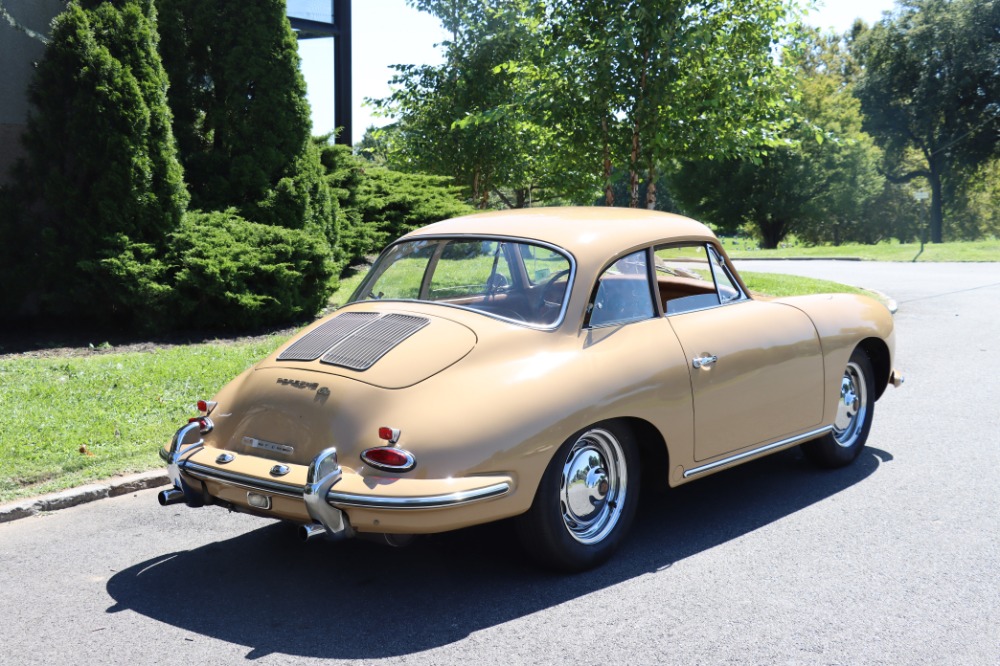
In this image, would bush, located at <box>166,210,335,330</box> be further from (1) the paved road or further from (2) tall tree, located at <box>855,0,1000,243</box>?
(2) tall tree, located at <box>855,0,1000,243</box>

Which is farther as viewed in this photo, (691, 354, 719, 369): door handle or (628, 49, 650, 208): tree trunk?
(628, 49, 650, 208): tree trunk

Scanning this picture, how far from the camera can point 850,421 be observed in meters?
6.36

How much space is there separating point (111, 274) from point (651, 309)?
6321 mm

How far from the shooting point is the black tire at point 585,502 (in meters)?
4.31

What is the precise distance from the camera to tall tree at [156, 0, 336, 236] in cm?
1138

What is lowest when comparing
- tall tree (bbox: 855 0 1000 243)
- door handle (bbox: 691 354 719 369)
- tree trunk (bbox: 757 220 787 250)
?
tree trunk (bbox: 757 220 787 250)

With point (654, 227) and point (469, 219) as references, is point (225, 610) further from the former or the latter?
point (654, 227)

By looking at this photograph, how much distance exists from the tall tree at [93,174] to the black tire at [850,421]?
21.1 feet

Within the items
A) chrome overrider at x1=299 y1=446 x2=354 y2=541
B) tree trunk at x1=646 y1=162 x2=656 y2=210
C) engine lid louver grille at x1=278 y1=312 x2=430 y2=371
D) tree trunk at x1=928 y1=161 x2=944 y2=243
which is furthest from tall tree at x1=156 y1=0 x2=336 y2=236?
tree trunk at x1=928 y1=161 x2=944 y2=243

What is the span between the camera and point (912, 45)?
50906mm

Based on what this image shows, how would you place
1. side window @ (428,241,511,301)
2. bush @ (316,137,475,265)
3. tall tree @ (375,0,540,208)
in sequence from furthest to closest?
1. tall tree @ (375,0,540,208)
2. bush @ (316,137,475,265)
3. side window @ (428,241,511,301)

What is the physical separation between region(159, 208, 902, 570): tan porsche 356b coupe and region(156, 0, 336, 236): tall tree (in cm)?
635

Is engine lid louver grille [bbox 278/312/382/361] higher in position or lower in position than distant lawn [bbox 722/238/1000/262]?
higher

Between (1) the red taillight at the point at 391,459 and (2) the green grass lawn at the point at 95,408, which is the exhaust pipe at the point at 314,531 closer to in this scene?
(1) the red taillight at the point at 391,459
